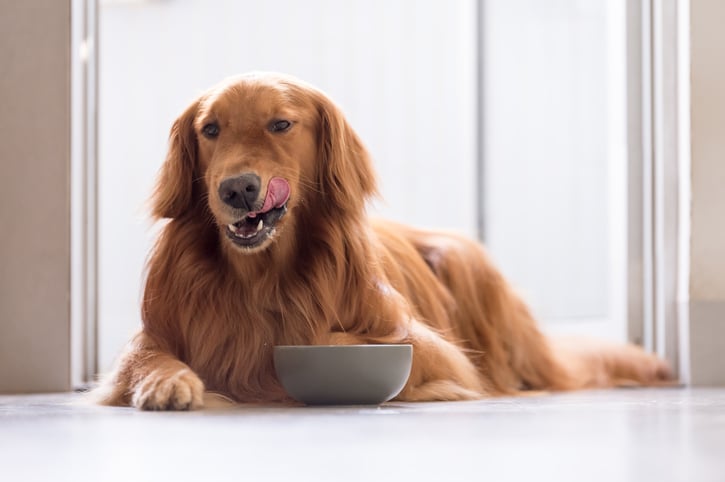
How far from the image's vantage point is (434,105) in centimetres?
423

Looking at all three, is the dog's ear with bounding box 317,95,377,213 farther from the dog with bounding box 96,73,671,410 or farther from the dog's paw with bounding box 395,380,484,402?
the dog's paw with bounding box 395,380,484,402

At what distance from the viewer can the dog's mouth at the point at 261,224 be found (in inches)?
82.5

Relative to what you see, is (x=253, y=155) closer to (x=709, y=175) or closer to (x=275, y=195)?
(x=275, y=195)

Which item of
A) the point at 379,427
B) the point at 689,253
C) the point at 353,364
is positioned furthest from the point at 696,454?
the point at 689,253

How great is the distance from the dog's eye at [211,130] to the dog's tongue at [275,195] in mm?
164

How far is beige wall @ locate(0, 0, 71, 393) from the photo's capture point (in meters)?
2.81

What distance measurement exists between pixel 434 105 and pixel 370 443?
295cm

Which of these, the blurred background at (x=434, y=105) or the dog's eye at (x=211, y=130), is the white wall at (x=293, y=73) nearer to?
the blurred background at (x=434, y=105)

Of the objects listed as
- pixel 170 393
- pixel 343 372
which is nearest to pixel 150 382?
pixel 170 393

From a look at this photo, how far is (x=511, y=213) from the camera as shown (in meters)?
4.19

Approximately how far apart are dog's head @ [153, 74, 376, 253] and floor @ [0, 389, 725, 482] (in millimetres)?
370

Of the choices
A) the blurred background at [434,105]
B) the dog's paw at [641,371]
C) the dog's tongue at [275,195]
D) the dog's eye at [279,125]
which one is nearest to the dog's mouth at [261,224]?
the dog's tongue at [275,195]

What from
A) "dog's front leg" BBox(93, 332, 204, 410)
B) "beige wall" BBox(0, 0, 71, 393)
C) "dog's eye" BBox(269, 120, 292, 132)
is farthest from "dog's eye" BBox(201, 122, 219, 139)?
"beige wall" BBox(0, 0, 71, 393)

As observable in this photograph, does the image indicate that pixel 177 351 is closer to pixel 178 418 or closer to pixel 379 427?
pixel 178 418
